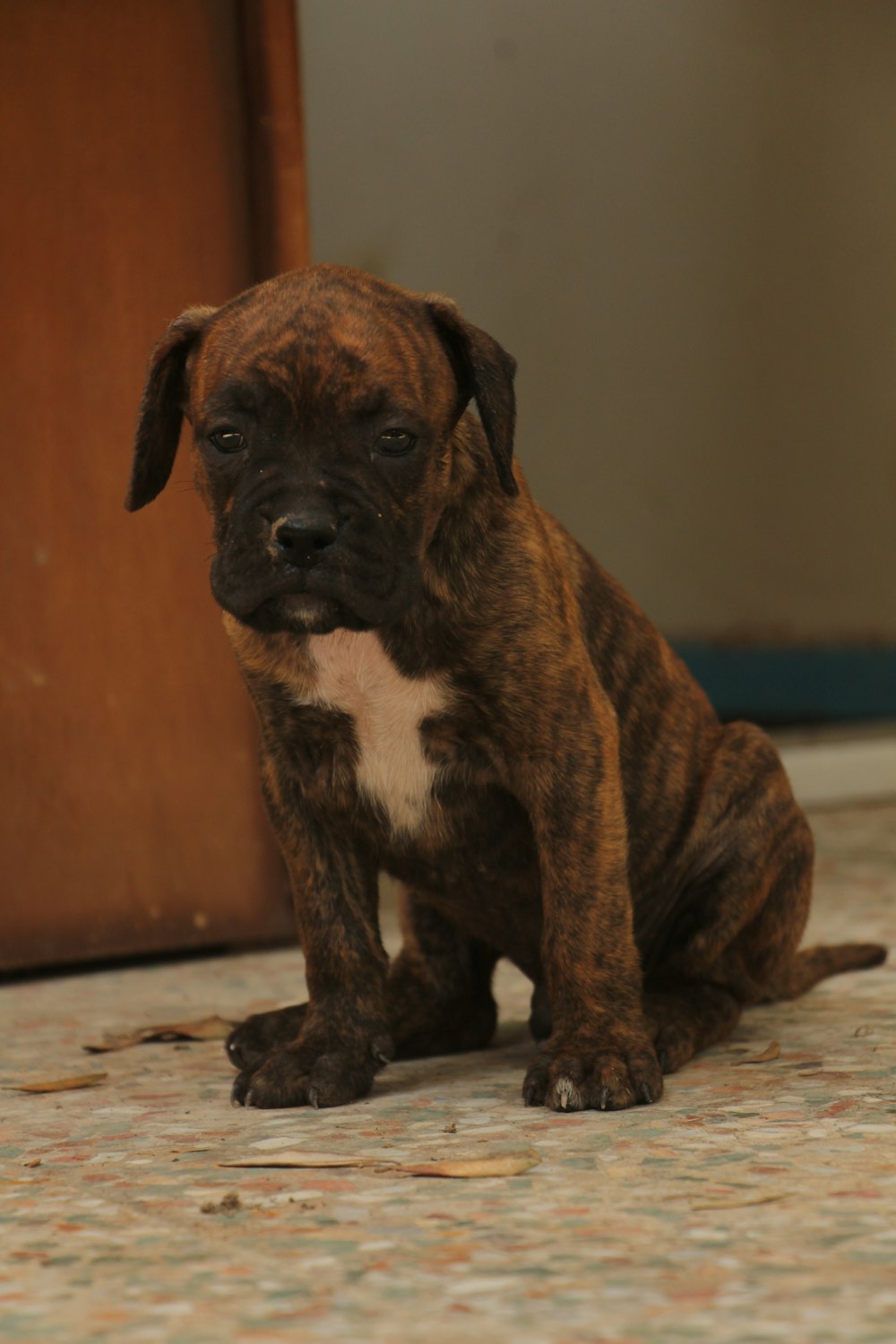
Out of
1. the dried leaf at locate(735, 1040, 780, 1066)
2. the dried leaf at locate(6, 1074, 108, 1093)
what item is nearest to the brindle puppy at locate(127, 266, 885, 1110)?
the dried leaf at locate(735, 1040, 780, 1066)

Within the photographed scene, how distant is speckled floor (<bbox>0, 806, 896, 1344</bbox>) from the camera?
6.85ft

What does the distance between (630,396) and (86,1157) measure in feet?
22.4

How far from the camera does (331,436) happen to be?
3.18 meters

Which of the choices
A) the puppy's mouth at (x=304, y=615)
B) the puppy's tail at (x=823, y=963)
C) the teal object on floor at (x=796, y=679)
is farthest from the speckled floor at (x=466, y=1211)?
the teal object on floor at (x=796, y=679)

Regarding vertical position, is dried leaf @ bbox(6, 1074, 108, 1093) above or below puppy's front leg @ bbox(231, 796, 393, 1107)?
below

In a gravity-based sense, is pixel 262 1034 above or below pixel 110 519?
below

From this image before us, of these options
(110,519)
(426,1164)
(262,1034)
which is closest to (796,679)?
(110,519)

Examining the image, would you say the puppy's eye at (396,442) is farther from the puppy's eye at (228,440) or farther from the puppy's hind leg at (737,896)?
the puppy's hind leg at (737,896)

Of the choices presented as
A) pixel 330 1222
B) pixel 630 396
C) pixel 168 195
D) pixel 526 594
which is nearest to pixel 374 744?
pixel 526 594

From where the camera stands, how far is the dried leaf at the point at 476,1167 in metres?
Answer: 2.71

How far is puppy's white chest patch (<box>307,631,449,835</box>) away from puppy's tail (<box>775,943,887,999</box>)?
1.27 m

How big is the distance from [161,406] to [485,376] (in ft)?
2.19

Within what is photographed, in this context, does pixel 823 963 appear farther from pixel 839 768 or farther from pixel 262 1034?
pixel 839 768

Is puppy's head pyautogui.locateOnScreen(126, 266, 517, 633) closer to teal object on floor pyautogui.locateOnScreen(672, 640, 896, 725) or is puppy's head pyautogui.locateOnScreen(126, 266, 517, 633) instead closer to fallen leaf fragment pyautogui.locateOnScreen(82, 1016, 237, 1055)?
fallen leaf fragment pyautogui.locateOnScreen(82, 1016, 237, 1055)
